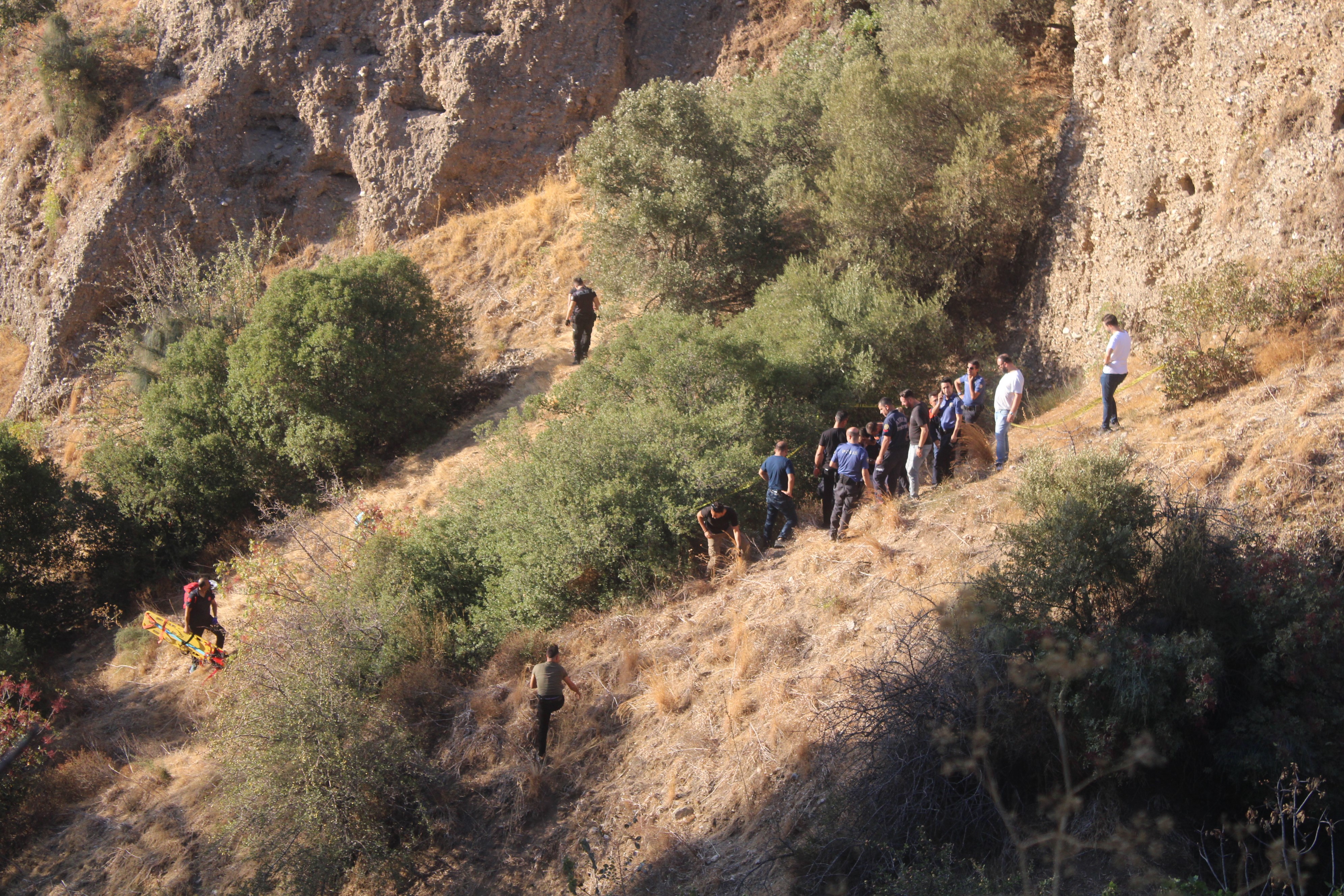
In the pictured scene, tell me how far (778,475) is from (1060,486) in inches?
128

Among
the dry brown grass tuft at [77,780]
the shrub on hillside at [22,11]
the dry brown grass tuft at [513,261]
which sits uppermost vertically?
the shrub on hillside at [22,11]

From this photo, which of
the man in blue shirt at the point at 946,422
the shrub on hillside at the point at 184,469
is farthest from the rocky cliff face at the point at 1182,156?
the shrub on hillside at the point at 184,469

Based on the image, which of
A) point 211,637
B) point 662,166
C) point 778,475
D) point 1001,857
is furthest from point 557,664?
point 662,166

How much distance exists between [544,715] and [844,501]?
3706 mm

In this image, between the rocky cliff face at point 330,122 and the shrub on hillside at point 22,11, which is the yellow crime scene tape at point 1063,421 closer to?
the rocky cliff face at point 330,122

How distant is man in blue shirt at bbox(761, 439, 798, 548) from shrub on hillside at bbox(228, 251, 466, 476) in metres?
7.78

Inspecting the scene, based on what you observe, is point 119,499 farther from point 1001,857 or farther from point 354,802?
point 1001,857

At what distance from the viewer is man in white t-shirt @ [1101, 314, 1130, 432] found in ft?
31.5

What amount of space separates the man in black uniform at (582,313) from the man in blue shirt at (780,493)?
22.0ft

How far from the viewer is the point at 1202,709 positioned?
6.42 meters

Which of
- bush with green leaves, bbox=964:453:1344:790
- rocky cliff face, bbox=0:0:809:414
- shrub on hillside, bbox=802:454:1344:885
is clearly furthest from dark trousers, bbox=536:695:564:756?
rocky cliff face, bbox=0:0:809:414

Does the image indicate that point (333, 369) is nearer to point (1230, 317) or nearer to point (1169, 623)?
point (1230, 317)

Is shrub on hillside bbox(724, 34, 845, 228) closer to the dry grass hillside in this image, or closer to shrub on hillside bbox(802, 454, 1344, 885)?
the dry grass hillside

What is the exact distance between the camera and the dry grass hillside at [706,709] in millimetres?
7848
